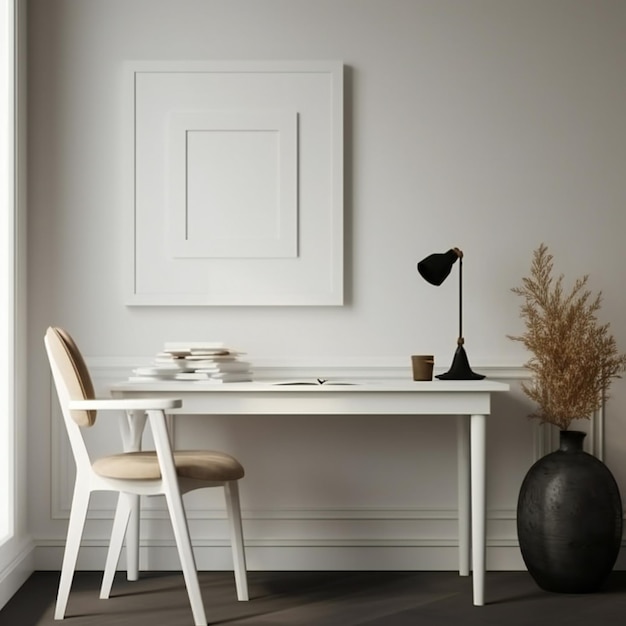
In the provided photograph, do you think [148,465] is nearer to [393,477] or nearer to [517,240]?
[393,477]

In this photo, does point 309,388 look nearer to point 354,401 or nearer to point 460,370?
point 354,401

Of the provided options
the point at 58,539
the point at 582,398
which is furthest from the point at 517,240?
the point at 58,539

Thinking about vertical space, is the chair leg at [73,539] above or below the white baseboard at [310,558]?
above

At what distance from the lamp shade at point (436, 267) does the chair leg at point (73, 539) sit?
4.39 feet

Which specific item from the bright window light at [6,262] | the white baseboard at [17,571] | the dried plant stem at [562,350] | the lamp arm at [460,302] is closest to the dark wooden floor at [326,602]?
the white baseboard at [17,571]

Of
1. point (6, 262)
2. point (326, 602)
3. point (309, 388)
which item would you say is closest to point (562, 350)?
point (309, 388)

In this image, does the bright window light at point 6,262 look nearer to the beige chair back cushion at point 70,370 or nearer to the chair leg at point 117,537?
the chair leg at point 117,537

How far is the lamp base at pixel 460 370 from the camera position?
9.62 ft

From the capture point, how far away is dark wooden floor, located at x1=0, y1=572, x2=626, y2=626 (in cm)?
259

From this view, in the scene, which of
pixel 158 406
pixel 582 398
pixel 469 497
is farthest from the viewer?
pixel 469 497

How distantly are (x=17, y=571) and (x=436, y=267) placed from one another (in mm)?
1789

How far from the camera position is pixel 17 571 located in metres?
2.95

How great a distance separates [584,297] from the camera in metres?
3.11

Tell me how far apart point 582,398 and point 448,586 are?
31.4 inches
